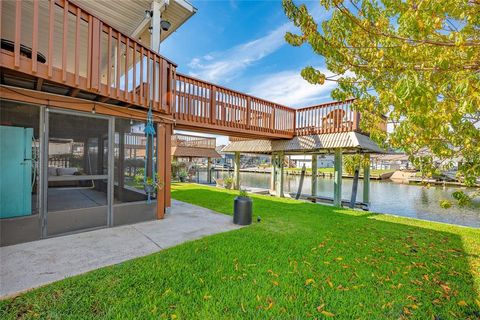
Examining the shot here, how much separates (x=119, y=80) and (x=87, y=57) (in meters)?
0.58

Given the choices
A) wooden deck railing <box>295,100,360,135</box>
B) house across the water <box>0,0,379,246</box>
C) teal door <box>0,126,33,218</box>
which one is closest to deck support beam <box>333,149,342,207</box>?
wooden deck railing <box>295,100,360,135</box>

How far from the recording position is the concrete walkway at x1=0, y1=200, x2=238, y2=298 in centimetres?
260

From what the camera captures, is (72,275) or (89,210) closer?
(72,275)

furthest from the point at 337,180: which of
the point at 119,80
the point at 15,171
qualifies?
the point at 15,171

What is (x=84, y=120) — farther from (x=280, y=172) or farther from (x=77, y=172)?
(x=280, y=172)

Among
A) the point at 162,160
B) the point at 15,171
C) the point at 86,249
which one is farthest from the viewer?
the point at 162,160

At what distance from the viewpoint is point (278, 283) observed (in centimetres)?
262

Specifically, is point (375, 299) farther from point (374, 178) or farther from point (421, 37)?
point (374, 178)

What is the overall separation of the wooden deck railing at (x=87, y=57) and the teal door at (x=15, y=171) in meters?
1.25

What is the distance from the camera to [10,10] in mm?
4996

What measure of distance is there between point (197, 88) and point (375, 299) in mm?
6553

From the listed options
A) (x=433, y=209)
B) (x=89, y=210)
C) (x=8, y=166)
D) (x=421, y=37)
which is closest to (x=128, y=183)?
(x=89, y=210)

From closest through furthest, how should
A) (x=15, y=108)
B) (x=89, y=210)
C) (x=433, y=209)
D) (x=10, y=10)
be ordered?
(x=15, y=108)
(x=89, y=210)
(x=10, y=10)
(x=433, y=209)

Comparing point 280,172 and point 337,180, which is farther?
point 280,172
